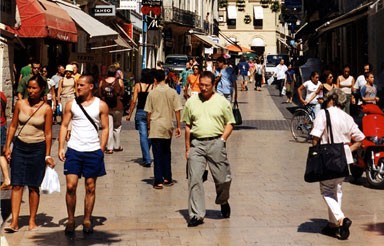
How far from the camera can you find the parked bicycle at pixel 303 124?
63.7 ft

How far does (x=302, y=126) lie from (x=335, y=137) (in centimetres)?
1042

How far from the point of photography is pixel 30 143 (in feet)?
30.6

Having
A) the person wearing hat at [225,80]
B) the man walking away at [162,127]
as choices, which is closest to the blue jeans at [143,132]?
the man walking away at [162,127]

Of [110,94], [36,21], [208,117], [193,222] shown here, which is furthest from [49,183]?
[36,21]

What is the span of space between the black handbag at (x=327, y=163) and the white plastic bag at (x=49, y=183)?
2.77 meters

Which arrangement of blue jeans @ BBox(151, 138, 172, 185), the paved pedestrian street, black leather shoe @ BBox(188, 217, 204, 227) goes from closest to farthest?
1. the paved pedestrian street
2. black leather shoe @ BBox(188, 217, 204, 227)
3. blue jeans @ BBox(151, 138, 172, 185)

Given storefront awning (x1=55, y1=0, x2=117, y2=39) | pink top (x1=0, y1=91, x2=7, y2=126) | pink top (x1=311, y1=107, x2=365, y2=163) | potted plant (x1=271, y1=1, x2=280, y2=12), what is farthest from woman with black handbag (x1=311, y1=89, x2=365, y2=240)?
potted plant (x1=271, y1=1, x2=280, y2=12)

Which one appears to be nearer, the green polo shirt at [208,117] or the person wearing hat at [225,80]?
the green polo shirt at [208,117]

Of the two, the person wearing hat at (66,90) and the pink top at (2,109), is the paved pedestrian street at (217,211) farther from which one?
the person wearing hat at (66,90)

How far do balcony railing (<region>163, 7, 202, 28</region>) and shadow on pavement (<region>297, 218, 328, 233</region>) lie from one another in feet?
161

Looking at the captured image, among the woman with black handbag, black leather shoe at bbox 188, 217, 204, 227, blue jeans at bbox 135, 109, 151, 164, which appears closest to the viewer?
the woman with black handbag

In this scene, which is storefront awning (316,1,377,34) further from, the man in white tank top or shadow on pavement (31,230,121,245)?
shadow on pavement (31,230,121,245)

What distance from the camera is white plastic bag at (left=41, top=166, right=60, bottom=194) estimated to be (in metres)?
9.24

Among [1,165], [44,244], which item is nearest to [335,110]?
[44,244]
